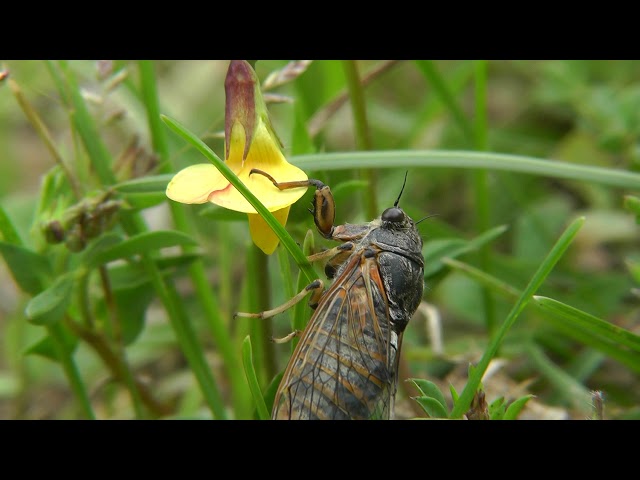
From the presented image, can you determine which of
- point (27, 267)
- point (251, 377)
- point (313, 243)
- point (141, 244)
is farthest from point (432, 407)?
point (27, 267)

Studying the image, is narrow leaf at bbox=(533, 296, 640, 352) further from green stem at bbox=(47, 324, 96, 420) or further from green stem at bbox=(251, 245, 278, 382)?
green stem at bbox=(47, 324, 96, 420)

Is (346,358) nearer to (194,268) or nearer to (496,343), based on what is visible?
(496,343)

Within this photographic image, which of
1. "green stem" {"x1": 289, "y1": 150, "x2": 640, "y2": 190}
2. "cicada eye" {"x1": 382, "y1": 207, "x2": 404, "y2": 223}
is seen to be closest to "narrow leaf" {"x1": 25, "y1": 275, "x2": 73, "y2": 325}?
"green stem" {"x1": 289, "y1": 150, "x2": 640, "y2": 190}

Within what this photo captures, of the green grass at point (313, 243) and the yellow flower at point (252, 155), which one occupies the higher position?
the yellow flower at point (252, 155)

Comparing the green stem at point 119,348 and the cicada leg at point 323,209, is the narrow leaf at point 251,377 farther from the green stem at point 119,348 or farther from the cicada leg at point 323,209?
the green stem at point 119,348

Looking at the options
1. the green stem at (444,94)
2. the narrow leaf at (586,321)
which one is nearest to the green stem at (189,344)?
the narrow leaf at (586,321)

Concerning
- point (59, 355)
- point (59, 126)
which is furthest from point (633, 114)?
point (59, 126)

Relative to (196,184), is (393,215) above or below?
below
